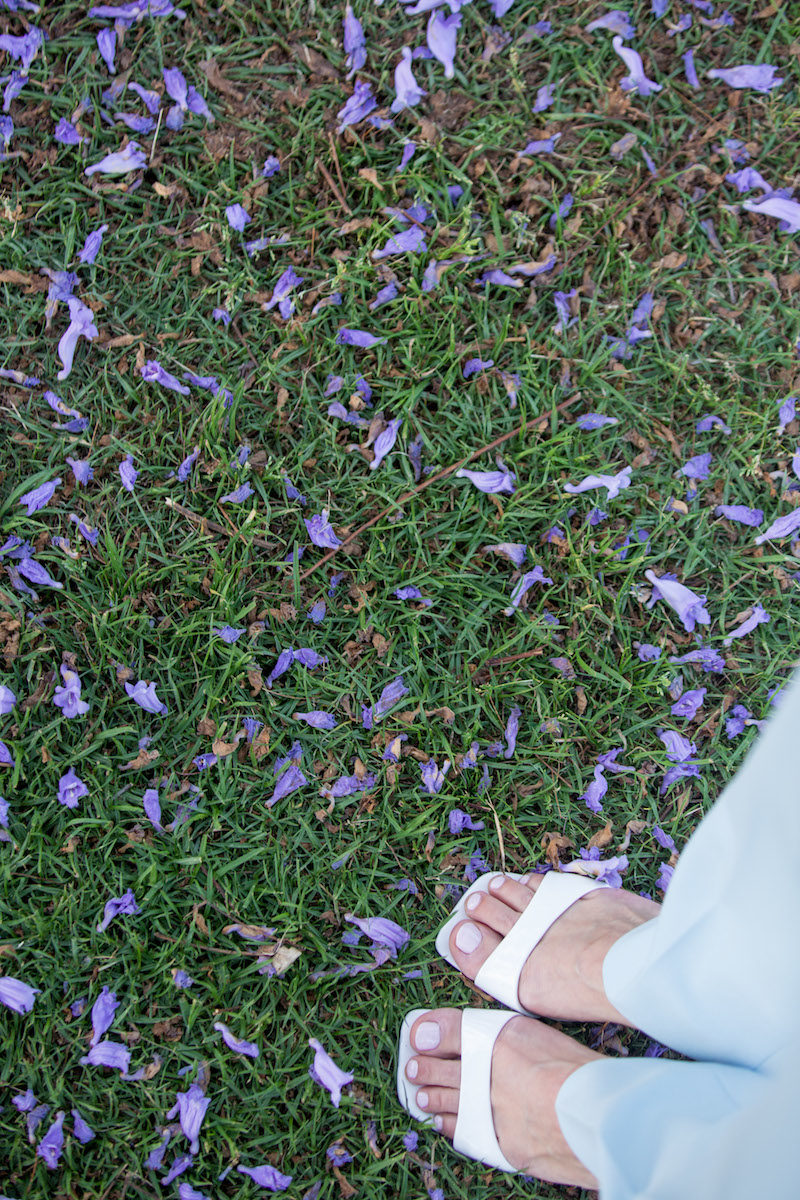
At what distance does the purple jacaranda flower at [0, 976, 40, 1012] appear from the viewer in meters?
1.73

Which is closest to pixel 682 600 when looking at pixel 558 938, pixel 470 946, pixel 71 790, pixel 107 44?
pixel 558 938

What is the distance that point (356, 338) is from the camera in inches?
77.2

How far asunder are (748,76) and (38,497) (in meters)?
2.05

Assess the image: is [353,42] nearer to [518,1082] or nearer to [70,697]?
[70,697]

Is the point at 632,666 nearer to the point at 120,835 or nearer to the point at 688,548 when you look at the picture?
the point at 688,548

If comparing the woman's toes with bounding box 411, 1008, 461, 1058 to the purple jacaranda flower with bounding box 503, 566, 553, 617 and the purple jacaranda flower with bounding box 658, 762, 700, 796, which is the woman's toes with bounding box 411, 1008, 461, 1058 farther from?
the purple jacaranda flower with bounding box 503, 566, 553, 617

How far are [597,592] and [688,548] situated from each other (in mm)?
264

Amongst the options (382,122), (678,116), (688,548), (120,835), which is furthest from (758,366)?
(120,835)

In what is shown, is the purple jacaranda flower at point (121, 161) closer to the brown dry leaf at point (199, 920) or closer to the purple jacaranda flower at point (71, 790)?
the purple jacaranda flower at point (71, 790)

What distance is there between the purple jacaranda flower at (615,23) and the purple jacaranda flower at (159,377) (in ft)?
4.53

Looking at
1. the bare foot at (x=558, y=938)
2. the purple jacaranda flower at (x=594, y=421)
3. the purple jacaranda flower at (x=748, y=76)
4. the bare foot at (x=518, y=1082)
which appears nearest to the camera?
the bare foot at (x=518, y=1082)

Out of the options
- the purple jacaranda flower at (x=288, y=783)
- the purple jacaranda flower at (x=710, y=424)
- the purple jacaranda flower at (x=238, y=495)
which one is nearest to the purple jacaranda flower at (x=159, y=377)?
the purple jacaranda flower at (x=238, y=495)

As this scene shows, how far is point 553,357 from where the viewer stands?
2016mm

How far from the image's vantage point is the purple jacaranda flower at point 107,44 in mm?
1963
